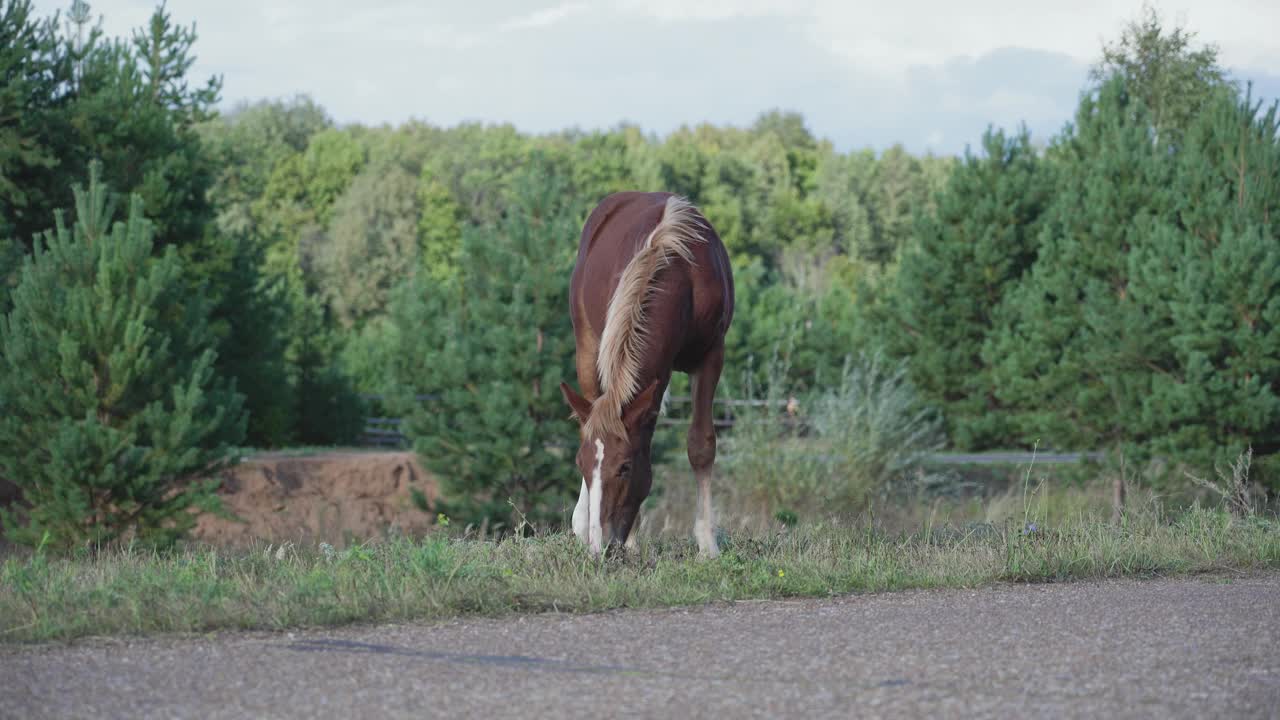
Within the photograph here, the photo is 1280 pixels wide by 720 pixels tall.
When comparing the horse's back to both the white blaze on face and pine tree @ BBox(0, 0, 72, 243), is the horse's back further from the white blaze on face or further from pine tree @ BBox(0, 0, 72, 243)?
pine tree @ BBox(0, 0, 72, 243)

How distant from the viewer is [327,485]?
2220cm

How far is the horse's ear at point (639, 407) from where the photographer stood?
6.19m

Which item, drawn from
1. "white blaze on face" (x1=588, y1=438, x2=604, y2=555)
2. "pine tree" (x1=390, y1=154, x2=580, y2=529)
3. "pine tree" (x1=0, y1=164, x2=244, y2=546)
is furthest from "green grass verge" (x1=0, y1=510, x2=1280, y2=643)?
"pine tree" (x1=390, y1=154, x2=580, y2=529)

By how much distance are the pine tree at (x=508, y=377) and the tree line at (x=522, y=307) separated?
0.05 meters

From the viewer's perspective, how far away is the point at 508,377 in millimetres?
18469

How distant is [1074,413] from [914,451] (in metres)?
6.19

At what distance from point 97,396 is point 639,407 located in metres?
10.5

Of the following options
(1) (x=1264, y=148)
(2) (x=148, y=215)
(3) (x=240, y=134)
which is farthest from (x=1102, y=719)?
(3) (x=240, y=134)

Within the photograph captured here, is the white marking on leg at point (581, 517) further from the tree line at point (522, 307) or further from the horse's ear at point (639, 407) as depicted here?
the tree line at point (522, 307)

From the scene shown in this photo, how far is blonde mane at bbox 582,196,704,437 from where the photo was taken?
6.15m

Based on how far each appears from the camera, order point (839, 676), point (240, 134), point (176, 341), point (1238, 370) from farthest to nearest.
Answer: point (240, 134)
point (1238, 370)
point (176, 341)
point (839, 676)

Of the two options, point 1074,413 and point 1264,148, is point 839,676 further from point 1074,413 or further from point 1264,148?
point 1074,413

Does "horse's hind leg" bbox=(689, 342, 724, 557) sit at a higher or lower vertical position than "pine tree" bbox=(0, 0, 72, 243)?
lower

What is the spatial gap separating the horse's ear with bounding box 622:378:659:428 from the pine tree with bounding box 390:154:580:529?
1172 centimetres
